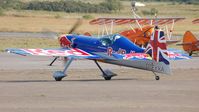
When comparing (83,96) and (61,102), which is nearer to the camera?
(61,102)

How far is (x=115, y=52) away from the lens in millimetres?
23781

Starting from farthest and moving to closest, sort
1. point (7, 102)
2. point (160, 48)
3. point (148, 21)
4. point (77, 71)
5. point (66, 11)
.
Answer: point (66, 11)
point (148, 21)
point (77, 71)
point (160, 48)
point (7, 102)

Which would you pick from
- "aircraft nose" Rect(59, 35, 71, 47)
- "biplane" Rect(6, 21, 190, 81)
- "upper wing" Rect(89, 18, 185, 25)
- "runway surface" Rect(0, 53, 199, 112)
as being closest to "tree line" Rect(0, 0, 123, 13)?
"upper wing" Rect(89, 18, 185, 25)

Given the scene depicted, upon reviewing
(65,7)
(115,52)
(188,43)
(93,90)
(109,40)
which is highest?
(109,40)

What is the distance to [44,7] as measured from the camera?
11081 centimetres

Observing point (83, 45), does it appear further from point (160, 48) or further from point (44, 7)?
point (44, 7)

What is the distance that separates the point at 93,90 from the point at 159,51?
3.74 m

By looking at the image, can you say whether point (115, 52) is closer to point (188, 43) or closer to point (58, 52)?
point (58, 52)

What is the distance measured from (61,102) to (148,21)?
27547 mm

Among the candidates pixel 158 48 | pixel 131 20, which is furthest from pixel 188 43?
pixel 158 48

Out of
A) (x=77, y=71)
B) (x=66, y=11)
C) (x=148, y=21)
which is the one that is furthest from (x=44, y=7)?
(x=77, y=71)

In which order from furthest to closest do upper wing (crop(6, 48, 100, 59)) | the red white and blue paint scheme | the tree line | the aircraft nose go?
1. the tree line
2. the aircraft nose
3. upper wing (crop(6, 48, 100, 59))
4. the red white and blue paint scheme

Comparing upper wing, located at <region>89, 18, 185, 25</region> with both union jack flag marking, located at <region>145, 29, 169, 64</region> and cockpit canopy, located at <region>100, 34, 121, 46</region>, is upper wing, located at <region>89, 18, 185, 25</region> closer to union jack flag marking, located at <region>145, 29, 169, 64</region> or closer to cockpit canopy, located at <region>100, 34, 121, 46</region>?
cockpit canopy, located at <region>100, 34, 121, 46</region>

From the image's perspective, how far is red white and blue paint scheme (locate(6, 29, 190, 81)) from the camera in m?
23.0
